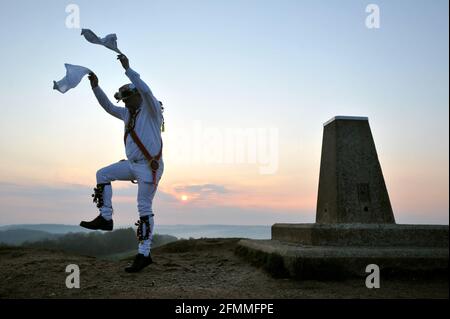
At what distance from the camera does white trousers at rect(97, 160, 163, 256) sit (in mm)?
5043

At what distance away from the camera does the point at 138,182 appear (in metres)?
5.09


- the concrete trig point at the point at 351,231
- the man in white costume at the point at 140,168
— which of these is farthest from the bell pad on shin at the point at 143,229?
the concrete trig point at the point at 351,231

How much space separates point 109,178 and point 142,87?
4.24 ft

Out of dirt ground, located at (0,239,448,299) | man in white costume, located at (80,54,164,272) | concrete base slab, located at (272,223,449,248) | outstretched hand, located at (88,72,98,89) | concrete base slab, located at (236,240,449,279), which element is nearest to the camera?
dirt ground, located at (0,239,448,299)

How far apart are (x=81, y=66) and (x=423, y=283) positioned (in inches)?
200

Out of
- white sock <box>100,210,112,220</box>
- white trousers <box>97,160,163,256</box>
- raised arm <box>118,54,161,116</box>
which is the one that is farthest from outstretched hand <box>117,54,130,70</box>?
white sock <box>100,210,112,220</box>

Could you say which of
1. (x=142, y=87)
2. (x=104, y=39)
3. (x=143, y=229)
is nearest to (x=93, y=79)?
(x=104, y=39)

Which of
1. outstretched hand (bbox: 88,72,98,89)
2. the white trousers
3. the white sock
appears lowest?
the white sock

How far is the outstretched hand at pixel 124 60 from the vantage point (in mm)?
4734

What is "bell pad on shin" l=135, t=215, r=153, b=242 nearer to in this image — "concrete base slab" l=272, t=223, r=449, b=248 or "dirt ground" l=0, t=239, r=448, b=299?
"dirt ground" l=0, t=239, r=448, b=299

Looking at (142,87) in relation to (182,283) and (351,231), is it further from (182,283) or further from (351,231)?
(351,231)

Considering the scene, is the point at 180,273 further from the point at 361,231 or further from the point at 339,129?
the point at 339,129

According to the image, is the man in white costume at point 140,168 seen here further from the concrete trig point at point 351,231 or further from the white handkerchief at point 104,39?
the concrete trig point at point 351,231
